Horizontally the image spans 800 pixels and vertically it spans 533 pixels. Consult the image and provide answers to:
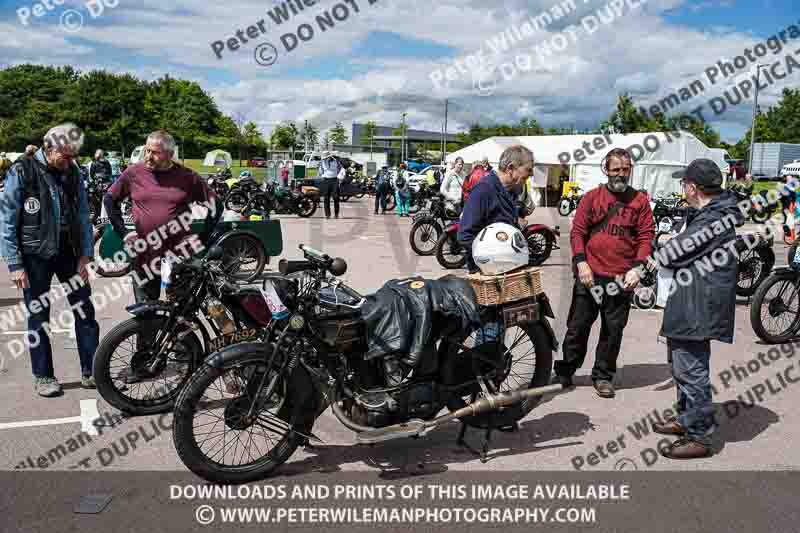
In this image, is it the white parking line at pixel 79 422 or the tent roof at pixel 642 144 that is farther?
the tent roof at pixel 642 144

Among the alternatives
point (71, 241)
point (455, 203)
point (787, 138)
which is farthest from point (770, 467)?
point (787, 138)

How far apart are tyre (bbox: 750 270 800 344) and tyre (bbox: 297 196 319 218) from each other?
1528 cm

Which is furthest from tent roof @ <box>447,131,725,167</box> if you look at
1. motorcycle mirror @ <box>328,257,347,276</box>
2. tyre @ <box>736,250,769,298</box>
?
motorcycle mirror @ <box>328,257,347,276</box>

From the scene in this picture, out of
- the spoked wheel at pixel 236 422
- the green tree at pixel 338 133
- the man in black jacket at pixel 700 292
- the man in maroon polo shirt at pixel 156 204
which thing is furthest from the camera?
the green tree at pixel 338 133

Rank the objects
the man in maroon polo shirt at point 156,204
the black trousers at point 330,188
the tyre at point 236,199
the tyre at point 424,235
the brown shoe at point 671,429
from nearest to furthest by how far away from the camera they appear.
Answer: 1. the brown shoe at point 671,429
2. the man in maroon polo shirt at point 156,204
3. the tyre at point 424,235
4. the black trousers at point 330,188
5. the tyre at point 236,199

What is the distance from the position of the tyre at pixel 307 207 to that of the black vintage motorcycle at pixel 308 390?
17.0 m

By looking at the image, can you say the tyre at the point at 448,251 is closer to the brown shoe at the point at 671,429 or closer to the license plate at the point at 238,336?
the brown shoe at the point at 671,429

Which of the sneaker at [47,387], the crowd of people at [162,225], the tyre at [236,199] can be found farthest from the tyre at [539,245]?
the tyre at [236,199]

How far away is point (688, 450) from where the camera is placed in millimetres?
4352

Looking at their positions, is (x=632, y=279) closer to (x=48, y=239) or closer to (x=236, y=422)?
(x=236, y=422)

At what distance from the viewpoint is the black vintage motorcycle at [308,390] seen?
12.4 feet

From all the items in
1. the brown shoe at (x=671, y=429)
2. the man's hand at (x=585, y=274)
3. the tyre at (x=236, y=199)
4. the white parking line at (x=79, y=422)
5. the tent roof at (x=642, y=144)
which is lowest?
the white parking line at (x=79, y=422)

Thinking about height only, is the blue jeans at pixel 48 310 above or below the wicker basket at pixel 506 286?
below

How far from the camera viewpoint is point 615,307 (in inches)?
216
